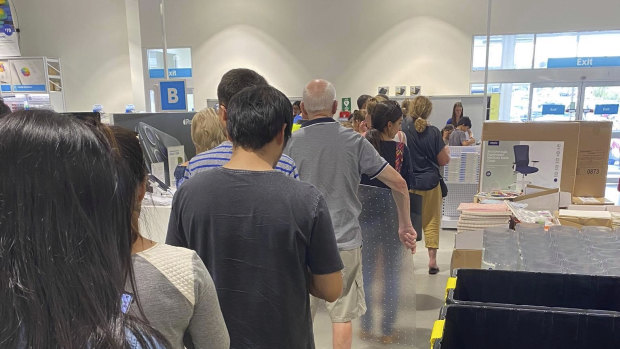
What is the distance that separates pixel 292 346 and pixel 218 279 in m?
0.32

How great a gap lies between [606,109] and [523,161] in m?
6.80

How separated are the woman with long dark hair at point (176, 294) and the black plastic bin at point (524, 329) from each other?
61 cm

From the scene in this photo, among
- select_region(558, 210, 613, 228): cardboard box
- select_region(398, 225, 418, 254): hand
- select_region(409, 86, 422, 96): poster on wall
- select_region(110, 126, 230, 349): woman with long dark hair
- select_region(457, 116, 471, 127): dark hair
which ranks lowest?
select_region(398, 225, 418, 254): hand

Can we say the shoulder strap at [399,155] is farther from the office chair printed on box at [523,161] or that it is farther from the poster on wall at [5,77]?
the poster on wall at [5,77]

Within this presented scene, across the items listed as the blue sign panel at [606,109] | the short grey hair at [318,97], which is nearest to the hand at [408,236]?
the short grey hair at [318,97]

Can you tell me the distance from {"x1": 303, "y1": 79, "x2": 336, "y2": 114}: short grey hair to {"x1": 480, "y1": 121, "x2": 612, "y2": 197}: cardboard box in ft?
4.18

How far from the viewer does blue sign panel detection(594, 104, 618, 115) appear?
804 cm

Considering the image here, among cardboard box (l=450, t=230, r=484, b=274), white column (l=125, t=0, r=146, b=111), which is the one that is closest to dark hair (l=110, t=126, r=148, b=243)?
cardboard box (l=450, t=230, r=484, b=274)

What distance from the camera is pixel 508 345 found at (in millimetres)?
1199

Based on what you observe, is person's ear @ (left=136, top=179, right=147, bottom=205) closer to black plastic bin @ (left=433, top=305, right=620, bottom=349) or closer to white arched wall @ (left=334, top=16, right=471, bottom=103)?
black plastic bin @ (left=433, top=305, right=620, bottom=349)

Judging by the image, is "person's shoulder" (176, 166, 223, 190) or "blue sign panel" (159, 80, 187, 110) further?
"blue sign panel" (159, 80, 187, 110)

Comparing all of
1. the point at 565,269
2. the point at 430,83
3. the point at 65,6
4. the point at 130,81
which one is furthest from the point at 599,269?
the point at 65,6

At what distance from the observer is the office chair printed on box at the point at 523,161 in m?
2.85

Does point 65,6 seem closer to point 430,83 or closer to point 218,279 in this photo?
point 430,83
